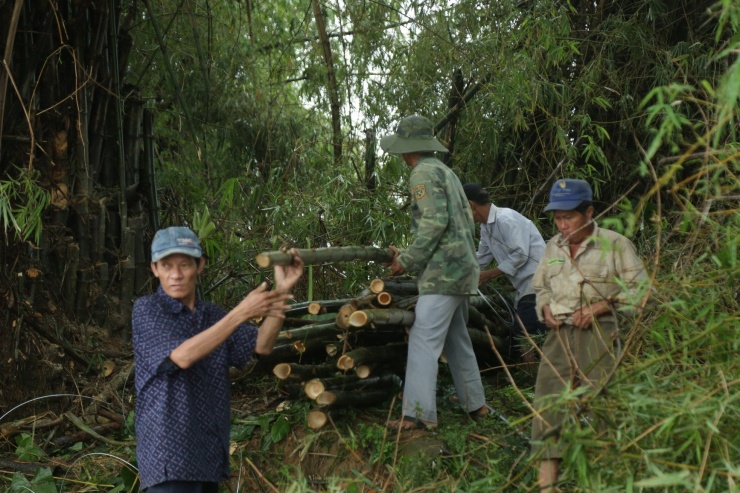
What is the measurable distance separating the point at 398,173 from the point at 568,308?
359 cm

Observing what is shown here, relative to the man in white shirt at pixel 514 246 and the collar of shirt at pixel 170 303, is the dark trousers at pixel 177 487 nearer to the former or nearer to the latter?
the collar of shirt at pixel 170 303

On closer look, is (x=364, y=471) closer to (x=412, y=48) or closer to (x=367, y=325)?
(x=367, y=325)

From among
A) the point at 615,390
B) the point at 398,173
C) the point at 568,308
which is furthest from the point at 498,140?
the point at 615,390

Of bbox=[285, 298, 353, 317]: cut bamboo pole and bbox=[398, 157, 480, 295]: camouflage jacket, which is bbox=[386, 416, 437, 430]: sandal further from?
bbox=[285, 298, 353, 317]: cut bamboo pole

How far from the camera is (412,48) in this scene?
8461mm

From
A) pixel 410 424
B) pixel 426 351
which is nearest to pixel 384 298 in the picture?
pixel 426 351

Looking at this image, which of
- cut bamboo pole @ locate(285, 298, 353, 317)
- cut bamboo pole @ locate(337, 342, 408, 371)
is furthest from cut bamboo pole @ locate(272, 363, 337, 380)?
cut bamboo pole @ locate(285, 298, 353, 317)

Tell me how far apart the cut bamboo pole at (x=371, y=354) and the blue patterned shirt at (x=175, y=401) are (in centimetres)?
155

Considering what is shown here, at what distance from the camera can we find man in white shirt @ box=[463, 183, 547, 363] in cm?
665

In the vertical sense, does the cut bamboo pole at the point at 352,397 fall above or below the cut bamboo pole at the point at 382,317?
below

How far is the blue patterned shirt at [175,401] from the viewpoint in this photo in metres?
3.71

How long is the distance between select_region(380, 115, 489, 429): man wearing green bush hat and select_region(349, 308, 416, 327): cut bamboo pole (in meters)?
0.10

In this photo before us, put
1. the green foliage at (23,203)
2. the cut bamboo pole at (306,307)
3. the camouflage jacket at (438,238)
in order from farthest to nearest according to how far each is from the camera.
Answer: the cut bamboo pole at (306,307) → the green foliage at (23,203) → the camouflage jacket at (438,238)

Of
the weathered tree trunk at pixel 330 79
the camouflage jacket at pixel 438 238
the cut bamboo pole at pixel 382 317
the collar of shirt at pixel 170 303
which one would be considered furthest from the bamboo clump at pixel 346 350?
the weathered tree trunk at pixel 330 79
